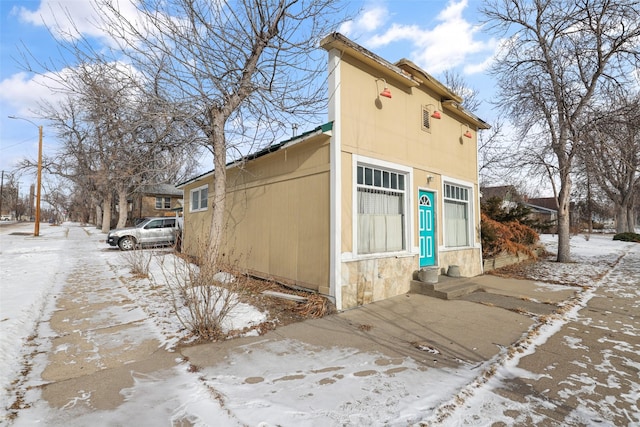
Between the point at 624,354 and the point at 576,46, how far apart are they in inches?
483

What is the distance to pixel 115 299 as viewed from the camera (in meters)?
6.22

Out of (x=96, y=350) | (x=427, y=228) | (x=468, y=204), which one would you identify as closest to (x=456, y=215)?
(x=468, y=204)

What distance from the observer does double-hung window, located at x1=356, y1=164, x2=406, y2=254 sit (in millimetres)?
6270

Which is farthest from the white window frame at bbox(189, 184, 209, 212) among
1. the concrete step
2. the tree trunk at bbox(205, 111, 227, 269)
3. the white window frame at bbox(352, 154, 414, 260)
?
the concrete step

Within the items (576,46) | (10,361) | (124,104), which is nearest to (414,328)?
(10,361)

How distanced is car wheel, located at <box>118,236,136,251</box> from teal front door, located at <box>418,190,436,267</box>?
12842 millimetres

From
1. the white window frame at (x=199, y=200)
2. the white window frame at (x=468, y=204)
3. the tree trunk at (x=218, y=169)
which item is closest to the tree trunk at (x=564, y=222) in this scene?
the white window frame at (x=468, y=204)

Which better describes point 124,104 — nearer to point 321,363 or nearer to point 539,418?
point 321,363

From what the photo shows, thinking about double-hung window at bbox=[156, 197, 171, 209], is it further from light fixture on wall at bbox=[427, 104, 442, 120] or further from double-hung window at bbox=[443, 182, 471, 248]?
light fixture on wall at bbox=[427, 104, 442, 120]

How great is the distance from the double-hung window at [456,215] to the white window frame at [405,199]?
196 centimetres

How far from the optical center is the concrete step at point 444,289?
6.57 metres

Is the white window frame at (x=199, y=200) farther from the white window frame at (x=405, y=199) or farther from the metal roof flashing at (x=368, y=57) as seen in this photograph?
the metal roof flashing at (x=368, y=57)

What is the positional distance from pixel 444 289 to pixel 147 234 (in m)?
13.9

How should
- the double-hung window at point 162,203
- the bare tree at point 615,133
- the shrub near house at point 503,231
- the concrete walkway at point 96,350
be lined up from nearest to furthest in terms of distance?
the concrete walkway at point 96,350
the bare tree at point 615,133
the shrub near house at point 503,231
the double-hung window at point 162,203
